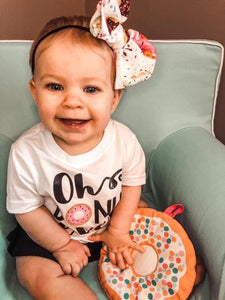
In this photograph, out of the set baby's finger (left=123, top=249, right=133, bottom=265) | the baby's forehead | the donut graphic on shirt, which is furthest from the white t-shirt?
the baby's forehead

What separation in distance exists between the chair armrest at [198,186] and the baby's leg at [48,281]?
30 cm

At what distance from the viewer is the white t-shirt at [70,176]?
0.81m

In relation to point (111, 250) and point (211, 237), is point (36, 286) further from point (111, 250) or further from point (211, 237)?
point (211, 237)

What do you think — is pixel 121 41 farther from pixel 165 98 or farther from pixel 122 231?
pixel 122 231

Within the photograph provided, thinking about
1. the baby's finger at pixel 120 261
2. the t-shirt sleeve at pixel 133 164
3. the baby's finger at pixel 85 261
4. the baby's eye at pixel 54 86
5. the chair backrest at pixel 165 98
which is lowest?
the baby's finger at pixel 85 261

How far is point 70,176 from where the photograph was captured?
82cm

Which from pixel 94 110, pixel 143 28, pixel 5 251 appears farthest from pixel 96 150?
pixel 143 28

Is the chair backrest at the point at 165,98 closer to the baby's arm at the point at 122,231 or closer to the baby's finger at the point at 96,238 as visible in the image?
the baby's arm at the point at 122,231

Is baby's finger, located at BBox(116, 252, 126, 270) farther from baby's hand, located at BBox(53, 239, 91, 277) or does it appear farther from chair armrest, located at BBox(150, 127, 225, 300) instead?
chair armrest, located at BBox(150, 127, 225, 300)

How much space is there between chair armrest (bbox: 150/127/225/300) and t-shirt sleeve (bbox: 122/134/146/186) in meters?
0.10

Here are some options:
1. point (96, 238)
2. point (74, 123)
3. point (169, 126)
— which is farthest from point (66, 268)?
point (169, 126)

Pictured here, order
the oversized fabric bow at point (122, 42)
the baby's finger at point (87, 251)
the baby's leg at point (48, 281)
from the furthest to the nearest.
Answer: the baby's finger at point (87, 251), the baby's leg at point (48, 281), the oversized fabric bow at point (122, 42)

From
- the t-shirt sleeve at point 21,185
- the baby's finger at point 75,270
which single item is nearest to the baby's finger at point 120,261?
the baby's finger at point 75,270

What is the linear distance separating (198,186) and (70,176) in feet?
1.08
